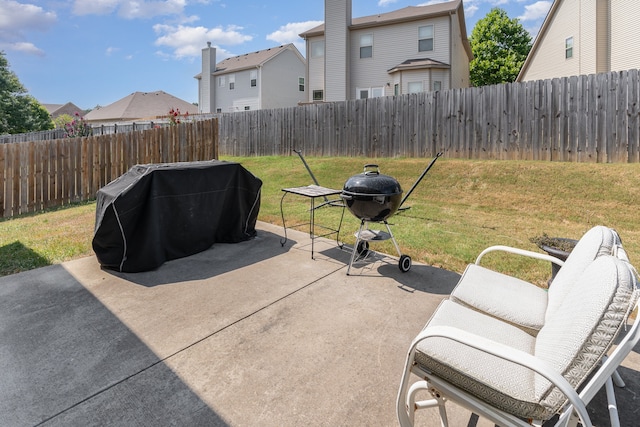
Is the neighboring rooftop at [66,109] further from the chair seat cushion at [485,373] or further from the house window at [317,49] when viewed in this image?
the chair seat cushion at [485,373]

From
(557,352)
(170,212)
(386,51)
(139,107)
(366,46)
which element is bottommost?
(557,352)

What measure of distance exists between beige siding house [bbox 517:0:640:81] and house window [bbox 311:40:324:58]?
11044 mm

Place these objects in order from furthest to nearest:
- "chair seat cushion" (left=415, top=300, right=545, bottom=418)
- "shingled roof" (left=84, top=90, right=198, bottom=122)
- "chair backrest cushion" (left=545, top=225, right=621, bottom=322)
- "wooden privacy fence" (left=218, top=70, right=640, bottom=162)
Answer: "shingled roof" (left=84, top=90, right=198, bottom=122)
"wooden privacy fence" (left=218, top=70, right=640, bottom=162)
"chair backrest cushion" (left=545, top=225, right=621, bottom=322)
"chair seat cushion" (left=415, top=300, right=545, bottom=418)

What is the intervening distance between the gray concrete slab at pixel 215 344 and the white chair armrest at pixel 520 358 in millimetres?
702

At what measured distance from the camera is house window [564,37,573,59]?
47.0ft

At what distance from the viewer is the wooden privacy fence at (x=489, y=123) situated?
7.73m

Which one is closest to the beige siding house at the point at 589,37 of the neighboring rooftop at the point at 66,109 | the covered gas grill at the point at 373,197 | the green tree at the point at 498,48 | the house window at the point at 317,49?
the house window at the point at 317,49

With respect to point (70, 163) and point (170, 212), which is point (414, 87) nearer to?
point (70, 163)

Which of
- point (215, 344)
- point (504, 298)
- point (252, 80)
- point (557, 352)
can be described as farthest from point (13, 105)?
point (557, 352)

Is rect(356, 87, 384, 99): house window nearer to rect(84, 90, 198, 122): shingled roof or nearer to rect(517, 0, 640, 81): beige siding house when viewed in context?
rect(517, 0, 640, 81): beige siding house

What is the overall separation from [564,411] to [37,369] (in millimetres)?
3037

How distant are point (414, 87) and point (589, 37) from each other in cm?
683

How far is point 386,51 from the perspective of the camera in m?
18.1

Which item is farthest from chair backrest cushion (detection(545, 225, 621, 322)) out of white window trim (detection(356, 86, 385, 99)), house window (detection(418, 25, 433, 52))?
house window (detection(418, 25, 433, 52))
